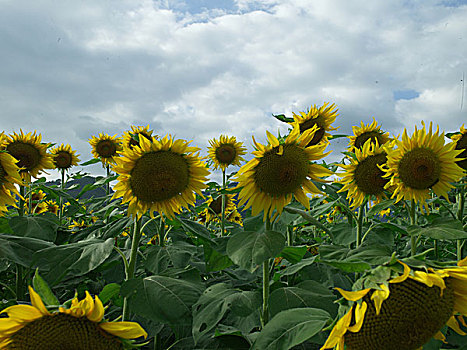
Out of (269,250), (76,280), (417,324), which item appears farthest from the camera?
(76,280)

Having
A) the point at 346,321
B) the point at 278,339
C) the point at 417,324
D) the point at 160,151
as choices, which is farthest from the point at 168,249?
the point at 417,324

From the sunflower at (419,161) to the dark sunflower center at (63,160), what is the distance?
5717mm

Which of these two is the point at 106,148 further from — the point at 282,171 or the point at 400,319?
the point at 400,319

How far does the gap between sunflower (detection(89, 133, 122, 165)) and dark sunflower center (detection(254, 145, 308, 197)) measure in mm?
4816

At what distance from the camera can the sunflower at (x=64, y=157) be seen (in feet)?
21.7

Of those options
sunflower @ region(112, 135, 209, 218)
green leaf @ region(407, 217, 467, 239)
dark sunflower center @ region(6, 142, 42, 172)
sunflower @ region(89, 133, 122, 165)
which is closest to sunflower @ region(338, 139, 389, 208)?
green leaf @ region(407, 217, 467, 239)

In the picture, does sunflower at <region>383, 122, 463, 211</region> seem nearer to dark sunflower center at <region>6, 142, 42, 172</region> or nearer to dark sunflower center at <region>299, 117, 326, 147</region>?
dark sunflower center at <region>299, 117, 326, 147</region>

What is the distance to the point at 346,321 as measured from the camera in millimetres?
1225

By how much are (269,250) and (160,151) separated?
1.11 metres

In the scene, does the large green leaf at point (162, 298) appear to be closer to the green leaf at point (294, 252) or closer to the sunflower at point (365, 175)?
the green leaf at point (294, 252)

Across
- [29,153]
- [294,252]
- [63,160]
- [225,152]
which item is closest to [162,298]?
[294,252]

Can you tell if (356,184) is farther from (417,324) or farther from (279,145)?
(417,324)

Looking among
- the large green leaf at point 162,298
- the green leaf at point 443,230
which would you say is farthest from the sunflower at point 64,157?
the green leaf at point 443,230

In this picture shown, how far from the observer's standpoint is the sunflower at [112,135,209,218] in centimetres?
235
